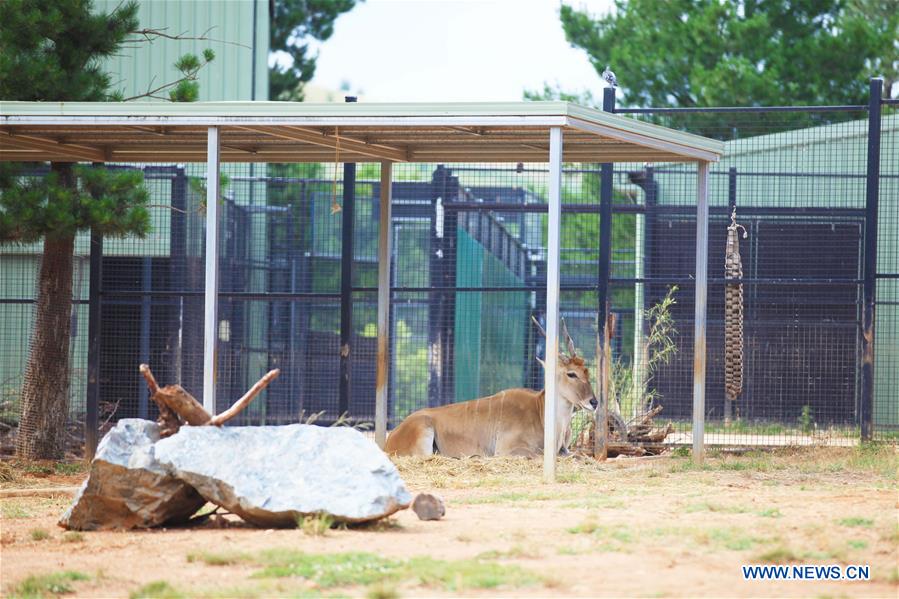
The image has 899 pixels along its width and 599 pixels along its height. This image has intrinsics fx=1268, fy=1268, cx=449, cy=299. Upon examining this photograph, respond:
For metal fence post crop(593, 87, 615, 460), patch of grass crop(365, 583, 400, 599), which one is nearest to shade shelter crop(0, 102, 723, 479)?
metal fence post crop(593, 87, 615, 460)

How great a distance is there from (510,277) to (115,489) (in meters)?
11.0

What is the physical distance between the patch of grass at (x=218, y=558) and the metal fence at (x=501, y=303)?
623 centimetres

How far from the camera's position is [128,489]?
321 inches

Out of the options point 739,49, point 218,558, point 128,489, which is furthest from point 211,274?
point 739,49

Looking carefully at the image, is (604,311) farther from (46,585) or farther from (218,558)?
(46,585)

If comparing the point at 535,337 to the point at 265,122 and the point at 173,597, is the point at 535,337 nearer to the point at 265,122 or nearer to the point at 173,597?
the point at 265,122

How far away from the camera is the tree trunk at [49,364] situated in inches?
511

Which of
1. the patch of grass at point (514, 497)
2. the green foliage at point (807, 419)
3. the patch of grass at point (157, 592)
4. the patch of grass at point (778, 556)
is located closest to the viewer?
the patch of grass at point (157, 592)

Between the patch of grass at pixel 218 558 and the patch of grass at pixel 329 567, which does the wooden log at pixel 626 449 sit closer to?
the patch of grass at pixel 329 567

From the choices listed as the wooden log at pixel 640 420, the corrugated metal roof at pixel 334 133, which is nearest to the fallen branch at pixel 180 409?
the corrugated metal roof at pixel 334 133

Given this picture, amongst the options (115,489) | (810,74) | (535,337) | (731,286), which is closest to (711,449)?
(731,286)

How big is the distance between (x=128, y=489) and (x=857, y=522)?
4.69m

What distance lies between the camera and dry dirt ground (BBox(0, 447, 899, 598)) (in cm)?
658

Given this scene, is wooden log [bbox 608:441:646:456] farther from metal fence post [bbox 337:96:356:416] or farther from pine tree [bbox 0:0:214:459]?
pine tree [bbox 0:0:214:459]
